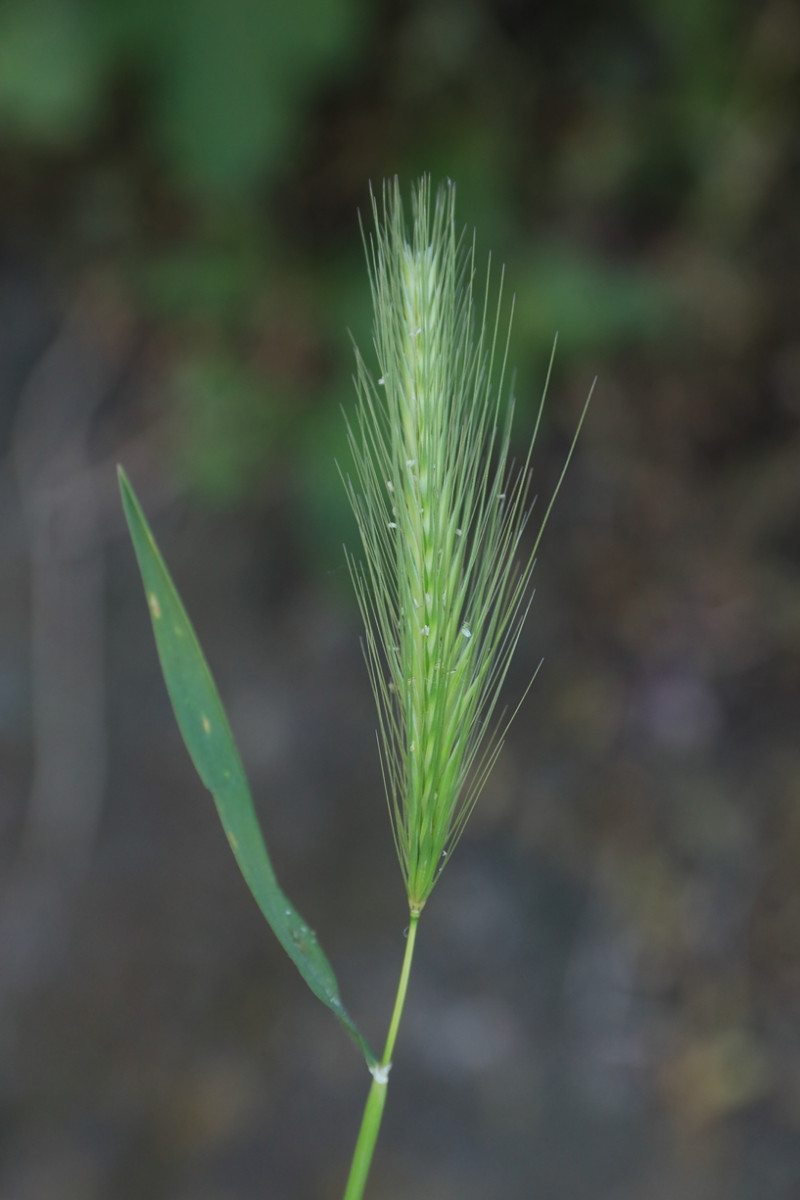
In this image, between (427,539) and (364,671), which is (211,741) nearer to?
(427,539)

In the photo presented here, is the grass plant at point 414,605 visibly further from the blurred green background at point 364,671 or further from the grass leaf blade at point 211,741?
the blurred green background at point 364,671

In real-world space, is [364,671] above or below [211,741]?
below

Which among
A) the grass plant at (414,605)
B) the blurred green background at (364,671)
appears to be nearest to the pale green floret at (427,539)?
the grass plant at (414,605)

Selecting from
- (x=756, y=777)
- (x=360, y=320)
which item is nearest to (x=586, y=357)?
(x=360, y=320)

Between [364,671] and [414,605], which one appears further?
[364,671]

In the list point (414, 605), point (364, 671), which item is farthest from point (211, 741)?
point (364, 671)

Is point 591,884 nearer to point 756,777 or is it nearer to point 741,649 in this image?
point 756,777

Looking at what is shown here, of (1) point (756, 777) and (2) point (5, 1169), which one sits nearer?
(2) point (5, 1169)

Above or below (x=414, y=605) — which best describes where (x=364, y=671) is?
below
